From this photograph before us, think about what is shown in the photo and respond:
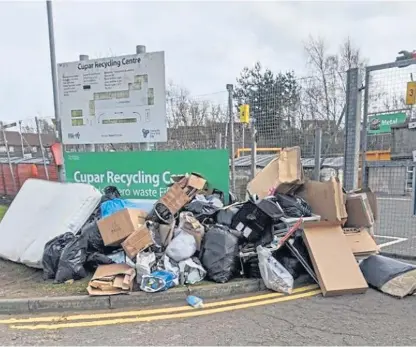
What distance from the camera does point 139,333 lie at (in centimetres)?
347

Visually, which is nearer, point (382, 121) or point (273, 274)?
point (273, 274)

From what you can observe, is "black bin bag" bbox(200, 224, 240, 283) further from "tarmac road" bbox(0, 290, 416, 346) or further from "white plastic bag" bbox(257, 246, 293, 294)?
"tarmac road" bbox(0, 290, 416, 346)

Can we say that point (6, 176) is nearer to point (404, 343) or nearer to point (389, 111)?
point (389, 111)

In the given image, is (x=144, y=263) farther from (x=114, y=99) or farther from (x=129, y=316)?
(x=114, y=99)

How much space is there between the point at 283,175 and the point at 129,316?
2.84m

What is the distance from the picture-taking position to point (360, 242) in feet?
16.5

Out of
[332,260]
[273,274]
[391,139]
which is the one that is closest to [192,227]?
[273,274]

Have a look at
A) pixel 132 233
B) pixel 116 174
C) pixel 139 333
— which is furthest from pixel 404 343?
pixel 116 174

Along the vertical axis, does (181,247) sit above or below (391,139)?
below

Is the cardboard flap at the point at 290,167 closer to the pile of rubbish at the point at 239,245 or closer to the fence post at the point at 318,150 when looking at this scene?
the pile of rubbish at the point at 239,245

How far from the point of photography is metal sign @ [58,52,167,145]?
259 inches

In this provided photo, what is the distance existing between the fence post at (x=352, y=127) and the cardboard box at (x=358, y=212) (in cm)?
79

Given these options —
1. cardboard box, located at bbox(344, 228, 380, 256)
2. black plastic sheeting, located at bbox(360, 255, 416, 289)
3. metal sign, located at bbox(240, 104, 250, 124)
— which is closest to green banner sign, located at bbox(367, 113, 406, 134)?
cardboard box, located at bbox(344, 228, 380, 256)

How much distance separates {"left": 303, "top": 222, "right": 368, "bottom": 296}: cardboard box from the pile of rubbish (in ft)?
0.04
